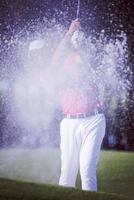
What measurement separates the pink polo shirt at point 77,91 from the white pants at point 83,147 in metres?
0.08

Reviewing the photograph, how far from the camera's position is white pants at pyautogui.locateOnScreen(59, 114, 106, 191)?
3.92 m

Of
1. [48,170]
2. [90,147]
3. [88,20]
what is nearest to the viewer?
[90,147]

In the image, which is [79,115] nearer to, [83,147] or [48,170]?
[83,147]

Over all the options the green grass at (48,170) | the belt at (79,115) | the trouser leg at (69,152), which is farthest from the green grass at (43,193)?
the belt at (79,115)

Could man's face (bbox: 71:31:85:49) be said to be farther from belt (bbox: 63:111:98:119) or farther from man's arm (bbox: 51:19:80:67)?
belt (bbox: 63:111:98:119)

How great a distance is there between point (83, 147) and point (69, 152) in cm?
12

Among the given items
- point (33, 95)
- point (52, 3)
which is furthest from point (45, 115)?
point (52, 3)

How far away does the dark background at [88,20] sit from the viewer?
4930 mm

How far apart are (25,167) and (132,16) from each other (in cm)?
161

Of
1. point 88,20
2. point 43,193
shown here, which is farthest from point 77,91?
point 88,20

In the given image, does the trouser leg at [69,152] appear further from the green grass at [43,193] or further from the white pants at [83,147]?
the green grass at [43,193]

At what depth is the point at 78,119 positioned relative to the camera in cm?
400

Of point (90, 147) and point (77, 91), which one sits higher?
point (77, 91)

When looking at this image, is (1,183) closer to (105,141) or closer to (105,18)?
(105,141)
